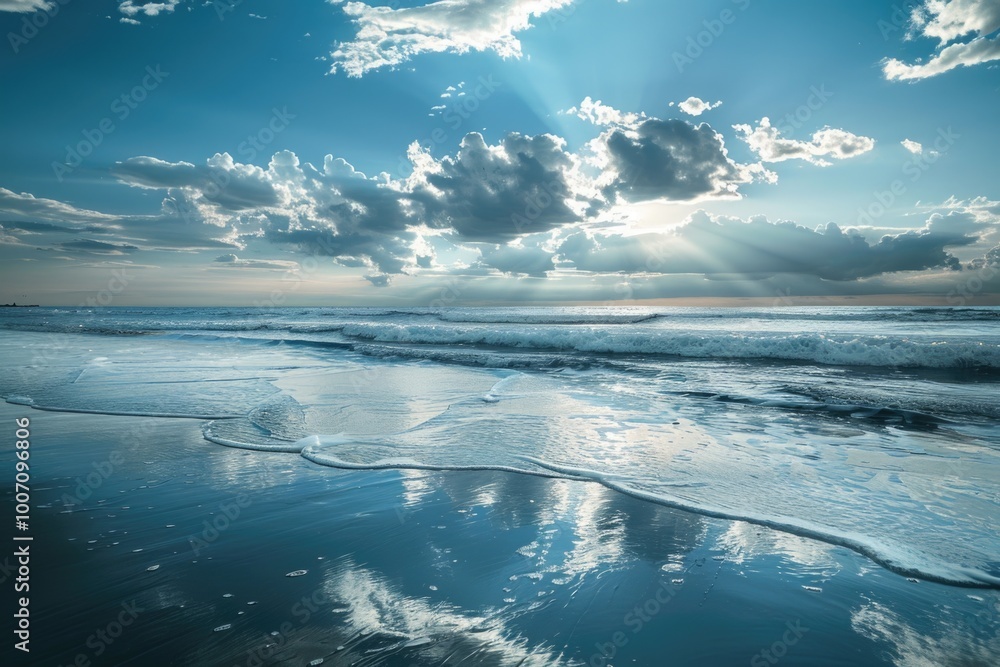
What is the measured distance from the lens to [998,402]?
369 inches

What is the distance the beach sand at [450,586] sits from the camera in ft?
8.46

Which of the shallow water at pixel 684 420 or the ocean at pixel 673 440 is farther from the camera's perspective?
the shallow water at pixel 684 420

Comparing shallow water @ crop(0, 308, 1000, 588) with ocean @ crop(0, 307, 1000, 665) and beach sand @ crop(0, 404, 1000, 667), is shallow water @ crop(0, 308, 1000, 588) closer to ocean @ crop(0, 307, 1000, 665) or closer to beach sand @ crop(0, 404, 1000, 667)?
ocean @ crop(0, 307, 1000, 665)

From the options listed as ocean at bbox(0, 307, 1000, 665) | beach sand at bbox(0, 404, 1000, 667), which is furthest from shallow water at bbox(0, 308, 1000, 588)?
beach sand at bbox(0, 404, 1000, 667)

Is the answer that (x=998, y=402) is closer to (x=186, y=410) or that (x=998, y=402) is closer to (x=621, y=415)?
(x=621, y=415)

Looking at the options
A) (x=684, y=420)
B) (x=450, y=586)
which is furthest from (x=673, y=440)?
(x=450, y=586)

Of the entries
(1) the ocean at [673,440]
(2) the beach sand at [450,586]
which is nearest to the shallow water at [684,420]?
(1) the ocean at [673,440]

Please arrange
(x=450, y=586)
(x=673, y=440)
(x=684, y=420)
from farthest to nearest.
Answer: (x=684, y=420) < (x=673, y=440) < (x=450, y=586)

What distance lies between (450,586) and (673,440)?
15.1 feet

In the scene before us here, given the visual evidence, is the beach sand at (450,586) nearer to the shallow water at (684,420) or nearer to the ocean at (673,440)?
the ocean at (673,440)

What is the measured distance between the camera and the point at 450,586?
10.5ft

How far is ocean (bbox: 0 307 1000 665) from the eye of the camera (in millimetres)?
A: 3576

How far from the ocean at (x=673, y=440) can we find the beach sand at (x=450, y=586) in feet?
0.14

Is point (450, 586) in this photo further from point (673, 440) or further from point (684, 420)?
point (684, 420)
